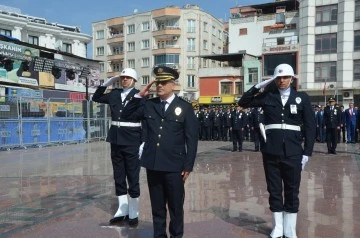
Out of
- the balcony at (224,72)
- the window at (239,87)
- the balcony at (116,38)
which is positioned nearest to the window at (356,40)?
the balcony at (224,72)

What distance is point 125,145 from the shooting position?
5.70 metres

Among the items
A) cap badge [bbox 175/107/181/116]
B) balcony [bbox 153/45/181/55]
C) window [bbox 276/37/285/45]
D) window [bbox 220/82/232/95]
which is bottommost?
cap badge [bbox 175/107/181/116]

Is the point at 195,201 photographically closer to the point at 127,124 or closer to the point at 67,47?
the point at 127,124

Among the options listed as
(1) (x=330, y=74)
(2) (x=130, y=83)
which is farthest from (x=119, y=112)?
(1) (x=330, y=74)

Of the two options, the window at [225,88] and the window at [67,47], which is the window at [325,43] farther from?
the window at [67,47]

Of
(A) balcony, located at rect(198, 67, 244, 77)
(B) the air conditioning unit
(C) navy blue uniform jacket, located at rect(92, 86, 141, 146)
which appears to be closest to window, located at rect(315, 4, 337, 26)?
(B) the air conditioning unit

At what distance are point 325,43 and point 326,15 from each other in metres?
2.78

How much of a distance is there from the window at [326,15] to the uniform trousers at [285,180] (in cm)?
4139

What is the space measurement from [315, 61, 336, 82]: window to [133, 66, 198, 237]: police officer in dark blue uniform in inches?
1618

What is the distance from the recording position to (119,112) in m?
5.82

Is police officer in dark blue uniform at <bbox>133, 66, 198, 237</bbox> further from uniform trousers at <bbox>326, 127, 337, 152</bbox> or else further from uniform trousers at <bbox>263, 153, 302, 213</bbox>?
uniform trousers at <bbox>326, 127, 337, 152</bbox>

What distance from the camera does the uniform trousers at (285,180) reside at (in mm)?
5000

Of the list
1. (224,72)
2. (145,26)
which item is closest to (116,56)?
(145,26)

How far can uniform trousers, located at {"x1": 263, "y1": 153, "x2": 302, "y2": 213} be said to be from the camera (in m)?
5.00
